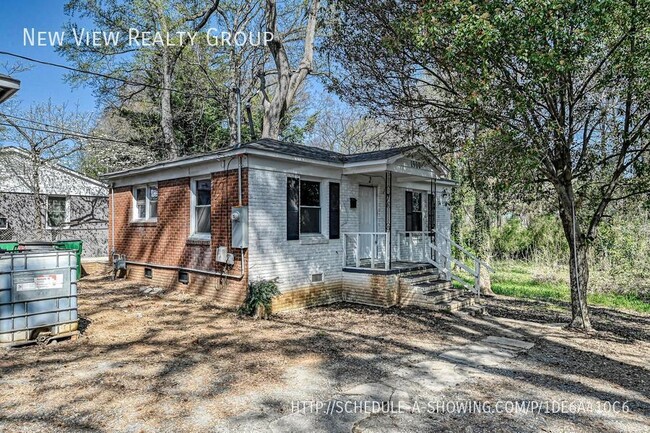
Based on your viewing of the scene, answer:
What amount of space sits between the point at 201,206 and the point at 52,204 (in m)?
11.6

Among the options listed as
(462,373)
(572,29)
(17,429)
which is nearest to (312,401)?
(462,373)

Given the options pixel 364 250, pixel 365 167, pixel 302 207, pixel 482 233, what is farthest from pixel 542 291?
pixel 302 207

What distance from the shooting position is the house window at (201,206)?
32.5 ft

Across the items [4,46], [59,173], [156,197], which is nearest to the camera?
[156,197]

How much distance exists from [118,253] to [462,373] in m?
11.2

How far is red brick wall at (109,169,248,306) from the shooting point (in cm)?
902

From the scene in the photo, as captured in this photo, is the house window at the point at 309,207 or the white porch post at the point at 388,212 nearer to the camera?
the house window at the point at 309,207

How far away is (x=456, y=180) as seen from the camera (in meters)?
14.1

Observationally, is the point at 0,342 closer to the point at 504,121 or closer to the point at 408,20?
the point at 408,20

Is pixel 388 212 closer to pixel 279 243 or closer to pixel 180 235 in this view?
pixel 279 243

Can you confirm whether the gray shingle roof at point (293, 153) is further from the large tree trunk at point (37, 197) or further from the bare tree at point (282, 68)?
the large tree trunk at point (37, 197)

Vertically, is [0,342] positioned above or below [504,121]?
below

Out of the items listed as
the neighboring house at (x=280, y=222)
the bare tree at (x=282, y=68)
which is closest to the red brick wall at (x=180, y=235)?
the neighboring house at (x=280, y=222)

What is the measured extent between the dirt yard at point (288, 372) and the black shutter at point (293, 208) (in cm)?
180
